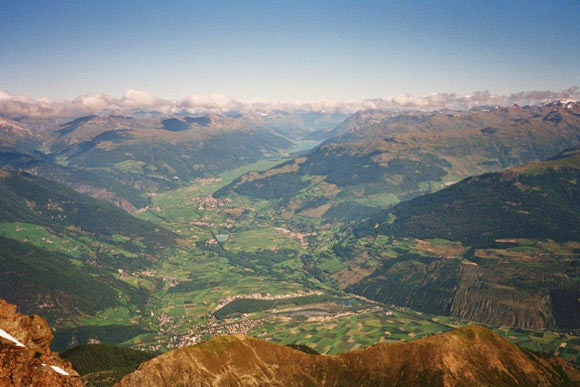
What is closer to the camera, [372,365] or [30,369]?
[30,369]

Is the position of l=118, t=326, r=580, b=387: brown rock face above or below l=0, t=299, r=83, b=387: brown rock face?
below

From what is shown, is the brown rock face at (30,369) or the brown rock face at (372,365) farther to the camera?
the brown rock face at (372,365)

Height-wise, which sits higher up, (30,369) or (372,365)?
(30,369)

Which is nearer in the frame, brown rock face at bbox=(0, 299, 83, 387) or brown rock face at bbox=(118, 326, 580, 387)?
brown rock face at bbox=(0, 299, 83, 387)

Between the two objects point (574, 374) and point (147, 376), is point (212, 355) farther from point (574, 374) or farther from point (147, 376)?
point (574, 374)

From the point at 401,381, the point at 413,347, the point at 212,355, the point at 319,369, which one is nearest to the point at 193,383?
the point at 212,355

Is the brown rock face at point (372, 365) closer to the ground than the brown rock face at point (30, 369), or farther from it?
closer to the ground

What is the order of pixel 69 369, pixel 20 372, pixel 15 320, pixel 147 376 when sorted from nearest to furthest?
pixel 20 372 → pixel 69 369 → pixel 15 320 → pixel 147 376

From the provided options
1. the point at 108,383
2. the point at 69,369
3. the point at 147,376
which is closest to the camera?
the point at 69,369
